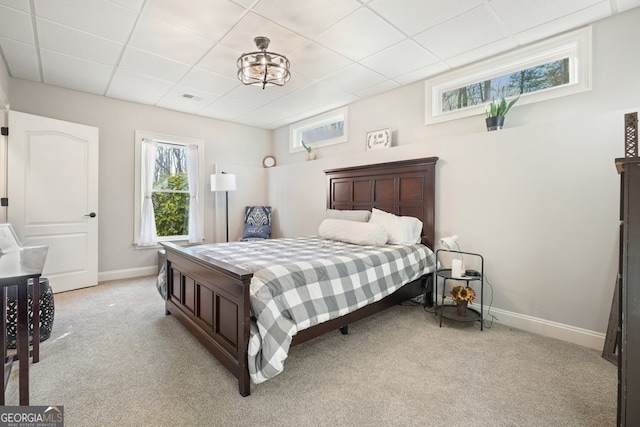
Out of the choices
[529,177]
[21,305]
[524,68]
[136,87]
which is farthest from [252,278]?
[136,87]

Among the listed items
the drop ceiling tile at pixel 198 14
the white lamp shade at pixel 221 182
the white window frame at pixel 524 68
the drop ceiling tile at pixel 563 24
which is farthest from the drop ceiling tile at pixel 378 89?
the white lamp shade at pixel 221 182

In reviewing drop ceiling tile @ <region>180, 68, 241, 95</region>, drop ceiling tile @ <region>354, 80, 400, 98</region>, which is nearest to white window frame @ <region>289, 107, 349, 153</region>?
drop ceiling tile @ <region>354, 80, 400, 98</region>

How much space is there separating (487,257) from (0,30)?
498cm

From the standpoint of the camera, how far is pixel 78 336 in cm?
246

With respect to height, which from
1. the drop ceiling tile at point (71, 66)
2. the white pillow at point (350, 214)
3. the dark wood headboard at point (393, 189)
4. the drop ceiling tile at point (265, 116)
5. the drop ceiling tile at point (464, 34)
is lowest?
the white pillow at point (350, 214)

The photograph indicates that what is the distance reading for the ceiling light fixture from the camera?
8.13ft

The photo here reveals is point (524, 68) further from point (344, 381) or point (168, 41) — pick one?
point (168, 41)

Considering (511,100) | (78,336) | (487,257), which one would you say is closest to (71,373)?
(78,336)

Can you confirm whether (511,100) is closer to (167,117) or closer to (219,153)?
(219,153)

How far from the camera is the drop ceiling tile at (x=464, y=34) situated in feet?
7.86

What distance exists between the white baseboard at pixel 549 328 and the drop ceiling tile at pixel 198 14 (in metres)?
3.57

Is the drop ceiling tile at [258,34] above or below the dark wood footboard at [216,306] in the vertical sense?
above

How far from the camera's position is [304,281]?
1993mm

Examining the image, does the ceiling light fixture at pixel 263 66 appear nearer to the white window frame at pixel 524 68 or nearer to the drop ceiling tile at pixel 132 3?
the drop ceiling tile at pixel 132 3
